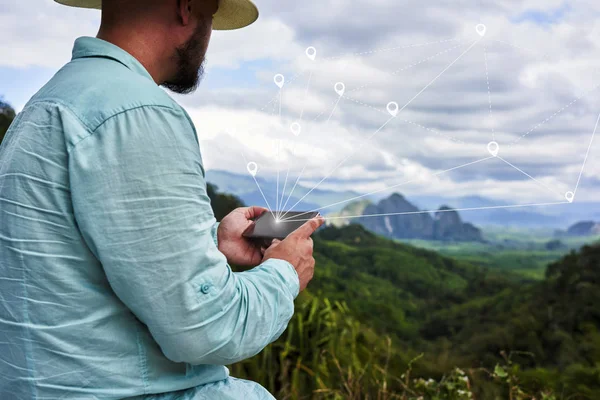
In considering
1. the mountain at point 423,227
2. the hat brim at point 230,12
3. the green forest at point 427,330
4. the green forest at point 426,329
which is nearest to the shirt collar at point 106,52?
the hat brim at point 230,12

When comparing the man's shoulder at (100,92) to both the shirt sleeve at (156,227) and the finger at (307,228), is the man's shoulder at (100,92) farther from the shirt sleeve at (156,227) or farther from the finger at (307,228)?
the finger at (307,228)

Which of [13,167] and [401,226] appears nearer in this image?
[13,167]

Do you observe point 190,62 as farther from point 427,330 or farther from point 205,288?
point 427,330

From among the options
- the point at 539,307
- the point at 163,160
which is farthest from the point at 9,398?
the point at 539,307

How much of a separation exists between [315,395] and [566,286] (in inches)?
549

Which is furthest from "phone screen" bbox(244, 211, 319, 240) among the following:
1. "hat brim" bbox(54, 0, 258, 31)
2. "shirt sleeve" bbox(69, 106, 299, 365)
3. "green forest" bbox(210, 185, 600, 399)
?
"green forest" bbox(210, 185, 600, 399)

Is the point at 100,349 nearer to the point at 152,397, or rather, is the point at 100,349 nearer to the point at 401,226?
the point at 152,397

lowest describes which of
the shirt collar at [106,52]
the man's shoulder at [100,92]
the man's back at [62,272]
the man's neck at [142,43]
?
the man's back at [62,272]

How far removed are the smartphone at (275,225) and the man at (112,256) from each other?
30 centimetres

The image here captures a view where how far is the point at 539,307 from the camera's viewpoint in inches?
659

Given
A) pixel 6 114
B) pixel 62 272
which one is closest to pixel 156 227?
pixel 62 272

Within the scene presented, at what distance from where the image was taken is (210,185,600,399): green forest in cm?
491

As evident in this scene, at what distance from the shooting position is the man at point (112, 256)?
143 centimetres

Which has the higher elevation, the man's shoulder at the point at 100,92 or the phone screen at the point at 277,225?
the man's shoulder at the point at 100,92
